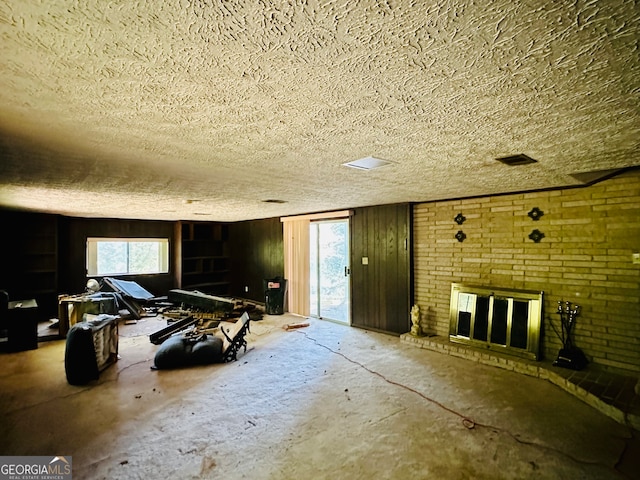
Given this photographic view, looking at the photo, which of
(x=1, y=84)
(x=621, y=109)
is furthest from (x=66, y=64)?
(x=621, y=109)

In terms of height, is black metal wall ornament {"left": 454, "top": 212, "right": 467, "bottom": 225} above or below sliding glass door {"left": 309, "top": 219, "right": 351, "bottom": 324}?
above

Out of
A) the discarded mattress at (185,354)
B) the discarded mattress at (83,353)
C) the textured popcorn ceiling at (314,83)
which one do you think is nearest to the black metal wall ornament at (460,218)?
the textured popcorn ceiling at (314,83)

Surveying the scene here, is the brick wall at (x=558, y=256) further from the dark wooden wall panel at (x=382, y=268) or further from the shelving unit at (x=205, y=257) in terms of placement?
the shelving unit at (x=205, y=257)

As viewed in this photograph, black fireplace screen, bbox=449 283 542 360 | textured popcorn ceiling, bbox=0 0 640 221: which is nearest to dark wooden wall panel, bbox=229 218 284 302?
black fireplace screen, bbox=449 283 542 360

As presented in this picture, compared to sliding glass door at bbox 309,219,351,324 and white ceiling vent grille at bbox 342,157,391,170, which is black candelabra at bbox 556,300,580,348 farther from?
sliding glass door at bbox 309,219,351,324

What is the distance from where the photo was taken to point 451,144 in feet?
7.32

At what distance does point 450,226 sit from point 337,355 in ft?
8.72

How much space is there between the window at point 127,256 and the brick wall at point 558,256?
23.2 feet

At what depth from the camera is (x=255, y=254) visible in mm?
8852

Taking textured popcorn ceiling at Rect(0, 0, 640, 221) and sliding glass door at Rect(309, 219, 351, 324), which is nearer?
textured popcorn ceiling at Rect(0, 0, 640, 221)

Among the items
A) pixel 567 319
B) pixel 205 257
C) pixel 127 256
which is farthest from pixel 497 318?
pixel 127 256

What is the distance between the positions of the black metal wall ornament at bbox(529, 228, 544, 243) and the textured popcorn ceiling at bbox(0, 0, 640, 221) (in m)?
1.54

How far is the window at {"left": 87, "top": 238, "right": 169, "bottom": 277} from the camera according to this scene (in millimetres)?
7875

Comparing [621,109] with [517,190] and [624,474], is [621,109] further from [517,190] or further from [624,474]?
[517,190]
